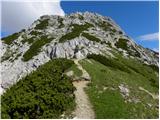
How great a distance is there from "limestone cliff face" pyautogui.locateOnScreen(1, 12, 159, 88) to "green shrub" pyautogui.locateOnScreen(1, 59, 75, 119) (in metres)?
28.6

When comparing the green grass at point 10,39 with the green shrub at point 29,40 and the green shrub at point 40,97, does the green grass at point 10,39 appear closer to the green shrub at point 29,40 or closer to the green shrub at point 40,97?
the green shrub at point 29,40

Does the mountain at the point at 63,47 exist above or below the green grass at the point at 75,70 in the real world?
above

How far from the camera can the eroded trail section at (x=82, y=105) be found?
35.4 metres

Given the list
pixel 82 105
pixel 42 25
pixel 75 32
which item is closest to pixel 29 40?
pixel 75 32

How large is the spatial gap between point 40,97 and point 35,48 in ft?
199

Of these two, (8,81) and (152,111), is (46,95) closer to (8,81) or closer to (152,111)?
(152,111)

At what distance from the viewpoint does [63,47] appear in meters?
91.1

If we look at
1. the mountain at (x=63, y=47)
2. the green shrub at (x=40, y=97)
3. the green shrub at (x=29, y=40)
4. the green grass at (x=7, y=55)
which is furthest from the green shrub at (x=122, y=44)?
the green shrub at (x=40, y=97)

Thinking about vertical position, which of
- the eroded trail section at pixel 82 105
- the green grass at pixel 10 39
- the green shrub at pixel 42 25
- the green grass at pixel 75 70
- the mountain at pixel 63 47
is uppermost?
the green shrub at pixel 42 25

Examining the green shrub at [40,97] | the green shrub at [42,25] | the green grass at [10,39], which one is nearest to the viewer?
the green shrub at [40,97]

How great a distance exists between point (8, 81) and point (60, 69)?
3838 centimetres

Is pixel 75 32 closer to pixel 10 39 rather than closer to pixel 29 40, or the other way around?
pixel 29 40

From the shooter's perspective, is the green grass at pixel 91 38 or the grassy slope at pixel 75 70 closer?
the grassy slope at pixel 75 70

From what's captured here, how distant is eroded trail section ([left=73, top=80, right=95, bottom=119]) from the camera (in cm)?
3544
